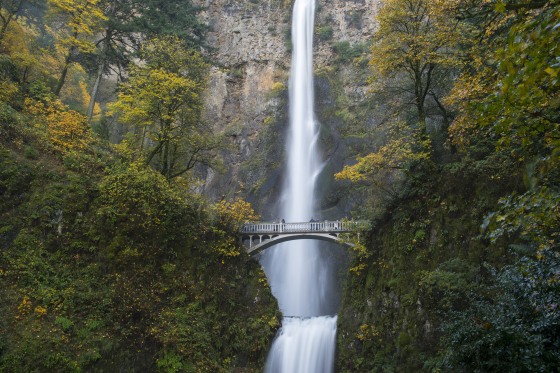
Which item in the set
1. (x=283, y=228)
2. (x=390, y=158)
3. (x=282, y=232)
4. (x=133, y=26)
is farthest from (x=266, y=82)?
(x=390, y=158)

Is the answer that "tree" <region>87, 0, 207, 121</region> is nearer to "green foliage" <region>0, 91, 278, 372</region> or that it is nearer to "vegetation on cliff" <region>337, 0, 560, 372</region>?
"green foliage" <region>0, 91, 278, 372</region>

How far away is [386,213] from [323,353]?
7.31m

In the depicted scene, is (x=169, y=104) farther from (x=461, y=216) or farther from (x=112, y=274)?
(x=461, y=216)

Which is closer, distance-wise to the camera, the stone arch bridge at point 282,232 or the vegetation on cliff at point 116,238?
the vegetation on cliff at point 116,238

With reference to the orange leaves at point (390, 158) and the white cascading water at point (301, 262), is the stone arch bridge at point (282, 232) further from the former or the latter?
Result: the orange leaves at point (390, 158)

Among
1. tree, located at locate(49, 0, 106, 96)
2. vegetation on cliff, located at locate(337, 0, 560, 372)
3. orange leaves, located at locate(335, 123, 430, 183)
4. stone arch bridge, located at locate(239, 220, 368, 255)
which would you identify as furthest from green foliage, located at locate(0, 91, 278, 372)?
orange leaves, located at locate(335, 123, 430, 183)

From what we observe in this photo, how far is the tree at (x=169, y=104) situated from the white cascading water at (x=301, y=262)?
10.1 m

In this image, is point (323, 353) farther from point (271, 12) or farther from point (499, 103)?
point (271, 12)

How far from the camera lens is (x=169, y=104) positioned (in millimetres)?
17953

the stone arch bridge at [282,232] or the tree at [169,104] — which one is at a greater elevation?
the tree at [169,104]

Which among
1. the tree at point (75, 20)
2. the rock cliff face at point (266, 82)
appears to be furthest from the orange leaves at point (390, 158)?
the rock cliff face at point (266, 82)

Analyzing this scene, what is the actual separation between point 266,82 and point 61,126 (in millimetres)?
27338

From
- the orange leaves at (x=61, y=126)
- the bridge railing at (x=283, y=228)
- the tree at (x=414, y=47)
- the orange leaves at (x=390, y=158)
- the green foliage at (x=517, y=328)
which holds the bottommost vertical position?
the green foliage at (x=517, y=328)

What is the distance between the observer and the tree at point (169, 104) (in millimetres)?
17344
